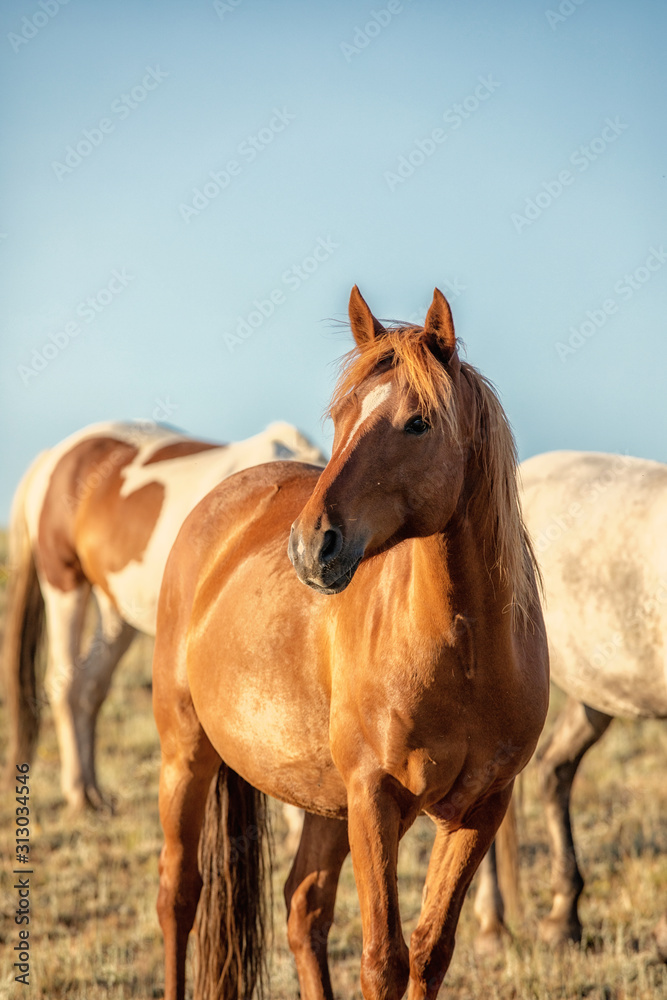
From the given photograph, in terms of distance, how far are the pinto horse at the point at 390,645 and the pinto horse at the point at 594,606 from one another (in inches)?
68.9

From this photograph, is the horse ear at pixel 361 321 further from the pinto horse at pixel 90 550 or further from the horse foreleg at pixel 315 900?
the pinto horse at pixel 90 550

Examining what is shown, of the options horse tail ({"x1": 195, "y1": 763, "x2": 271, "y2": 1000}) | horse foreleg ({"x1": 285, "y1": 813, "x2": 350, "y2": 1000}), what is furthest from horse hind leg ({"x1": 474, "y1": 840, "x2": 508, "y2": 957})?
horse foreleg ({"x1": 285, "y1": 813, "x2": 350, "y2": 1000})

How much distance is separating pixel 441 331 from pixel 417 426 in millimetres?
269

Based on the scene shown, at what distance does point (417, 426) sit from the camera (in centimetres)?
217

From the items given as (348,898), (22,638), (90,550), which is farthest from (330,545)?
(22,638)

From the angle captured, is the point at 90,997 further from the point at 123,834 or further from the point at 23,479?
the point at 23,479

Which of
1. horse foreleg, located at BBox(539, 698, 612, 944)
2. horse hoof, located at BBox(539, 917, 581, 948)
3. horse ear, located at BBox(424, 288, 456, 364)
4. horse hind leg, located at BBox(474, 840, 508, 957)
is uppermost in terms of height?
horse ear, located at BBox(424, 288, 456, 364)

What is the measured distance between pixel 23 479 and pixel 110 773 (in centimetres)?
255

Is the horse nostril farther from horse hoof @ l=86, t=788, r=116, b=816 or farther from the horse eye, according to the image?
horse hoof @ l=86, t=788, r=116, b=816

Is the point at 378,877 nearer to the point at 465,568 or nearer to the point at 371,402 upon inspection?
the point at 465,568

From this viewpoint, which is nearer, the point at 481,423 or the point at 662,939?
the point at 481,423

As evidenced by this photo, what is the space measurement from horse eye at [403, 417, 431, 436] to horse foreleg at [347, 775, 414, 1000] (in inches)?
36.4

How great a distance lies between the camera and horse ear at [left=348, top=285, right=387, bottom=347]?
7.94ft

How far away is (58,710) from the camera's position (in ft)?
22.9
